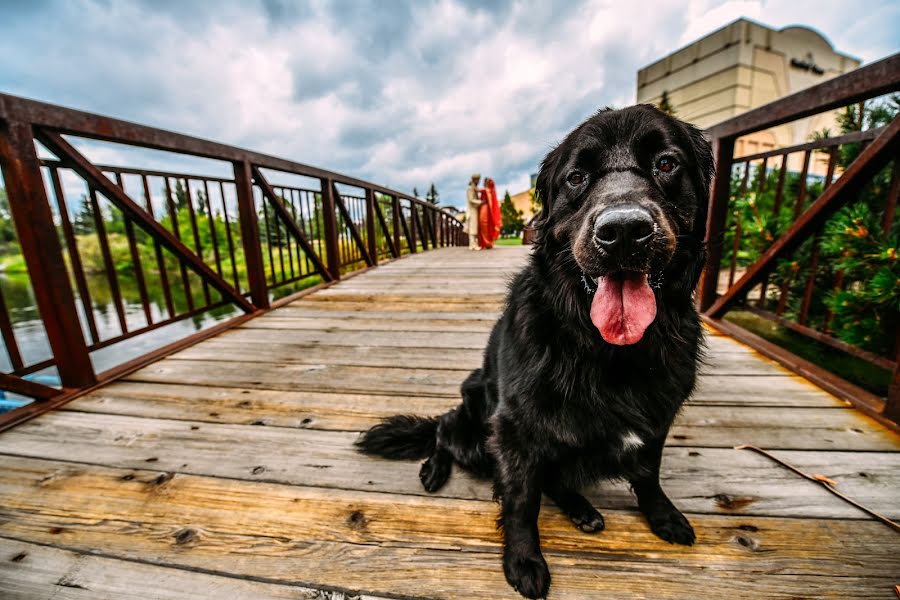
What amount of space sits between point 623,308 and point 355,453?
1058mm

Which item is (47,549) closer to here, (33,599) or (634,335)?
(33,599)

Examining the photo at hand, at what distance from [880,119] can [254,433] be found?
3865 millimetres

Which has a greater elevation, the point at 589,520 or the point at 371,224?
the point at 371,224

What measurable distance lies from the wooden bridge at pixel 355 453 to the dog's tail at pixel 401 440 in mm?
40

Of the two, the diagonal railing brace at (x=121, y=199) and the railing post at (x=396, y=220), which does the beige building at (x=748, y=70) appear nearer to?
the railing post at (x=396, y=220)

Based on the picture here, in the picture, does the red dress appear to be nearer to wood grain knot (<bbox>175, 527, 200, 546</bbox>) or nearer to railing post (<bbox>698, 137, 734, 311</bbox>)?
railing post (<bbox>698, 137, 734, 311</bbox>)

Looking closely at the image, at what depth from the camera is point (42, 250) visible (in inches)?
63.2

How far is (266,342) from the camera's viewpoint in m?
2.43

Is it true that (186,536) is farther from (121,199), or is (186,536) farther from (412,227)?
(412,227)

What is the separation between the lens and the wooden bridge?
881 mm

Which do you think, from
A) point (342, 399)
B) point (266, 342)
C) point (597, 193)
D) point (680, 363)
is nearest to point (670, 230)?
point (597, 193)

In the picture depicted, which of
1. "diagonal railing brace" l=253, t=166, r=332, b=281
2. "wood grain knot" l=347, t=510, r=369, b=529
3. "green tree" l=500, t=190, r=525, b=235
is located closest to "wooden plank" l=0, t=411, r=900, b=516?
"wood grain knot" l=347, t=510, r=369, b=529

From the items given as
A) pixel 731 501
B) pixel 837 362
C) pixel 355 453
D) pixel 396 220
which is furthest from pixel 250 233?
pixel 837 362

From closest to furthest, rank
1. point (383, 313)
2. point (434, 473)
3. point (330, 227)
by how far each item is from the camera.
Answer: point (434, 473) → point (383, 313) → point (330, 227)
